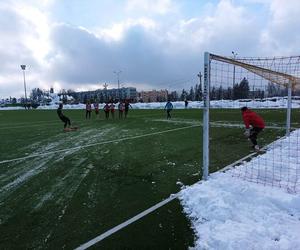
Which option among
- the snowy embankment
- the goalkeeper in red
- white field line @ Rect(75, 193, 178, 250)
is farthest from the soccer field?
the goalkeeper in red

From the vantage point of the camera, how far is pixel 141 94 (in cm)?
12644

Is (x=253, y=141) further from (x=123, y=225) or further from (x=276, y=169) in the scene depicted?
(x=123, y=225)

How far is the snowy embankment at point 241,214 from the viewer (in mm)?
4070

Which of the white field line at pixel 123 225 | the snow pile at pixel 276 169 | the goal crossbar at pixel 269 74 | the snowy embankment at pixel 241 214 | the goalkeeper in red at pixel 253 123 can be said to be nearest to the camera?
the snowy embankment at pixel 241 214

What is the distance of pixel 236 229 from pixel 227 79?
15.5ft

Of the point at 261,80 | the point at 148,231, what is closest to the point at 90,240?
the point at 148,231

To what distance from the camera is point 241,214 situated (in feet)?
16.0

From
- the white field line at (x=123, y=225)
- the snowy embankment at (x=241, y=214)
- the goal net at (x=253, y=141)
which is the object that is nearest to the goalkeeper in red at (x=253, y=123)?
the goal net at (x=253, y=141)

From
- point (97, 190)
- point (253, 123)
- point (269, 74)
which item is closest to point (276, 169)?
point (253, 123)

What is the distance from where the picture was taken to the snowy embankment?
4.07 m

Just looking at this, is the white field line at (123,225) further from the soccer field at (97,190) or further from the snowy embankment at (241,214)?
the snowy embankment at (241,214)

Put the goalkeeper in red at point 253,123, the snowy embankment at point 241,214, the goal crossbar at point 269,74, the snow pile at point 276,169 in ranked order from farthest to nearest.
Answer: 1. the goalkeeper in red at point 253,123
2. the goal crossbar at point 269,74
3. the snow pile at point 276,169
4. the snowy embankment at point 241,214

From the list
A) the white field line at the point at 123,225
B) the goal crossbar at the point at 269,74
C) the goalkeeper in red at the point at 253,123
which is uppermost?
the goal crossbar at the point at 269,74

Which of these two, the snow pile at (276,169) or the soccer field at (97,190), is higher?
the snow pile at (276,169)
